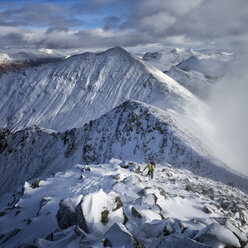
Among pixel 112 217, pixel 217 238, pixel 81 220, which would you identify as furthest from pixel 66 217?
pixel 217 238

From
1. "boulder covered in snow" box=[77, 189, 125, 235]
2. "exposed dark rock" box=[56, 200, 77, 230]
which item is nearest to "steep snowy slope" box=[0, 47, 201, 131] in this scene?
"boulder covered in snow" box=[77, 189, 125, 235]

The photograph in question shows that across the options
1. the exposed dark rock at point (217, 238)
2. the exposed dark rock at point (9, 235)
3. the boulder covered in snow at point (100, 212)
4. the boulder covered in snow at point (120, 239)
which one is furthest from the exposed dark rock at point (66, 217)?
the exposed dark rock at point (217, 238)

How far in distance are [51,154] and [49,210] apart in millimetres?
41231

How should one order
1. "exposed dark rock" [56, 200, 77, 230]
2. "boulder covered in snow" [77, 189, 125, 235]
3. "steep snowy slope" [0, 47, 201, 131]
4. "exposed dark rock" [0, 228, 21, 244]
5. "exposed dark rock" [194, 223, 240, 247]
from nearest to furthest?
"exposed dark rock" [194, 223, 240, 247] → "boulder covered in snow" [77, 189, 125, 235] → "exposed dark rock" [56, 200, 77, 230] → "exposed dark rock" [0, 228, 21, 244] → "steep snowy slope" [0, 47, 201, 131]

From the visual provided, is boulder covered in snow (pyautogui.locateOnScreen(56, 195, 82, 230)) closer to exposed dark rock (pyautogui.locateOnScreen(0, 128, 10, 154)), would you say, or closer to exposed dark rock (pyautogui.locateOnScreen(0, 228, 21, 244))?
exposed dark rock (pyautogui.locateOnScreen(0, 228, 21, 244))

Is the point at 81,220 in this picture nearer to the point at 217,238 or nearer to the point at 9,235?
the point at 9,235

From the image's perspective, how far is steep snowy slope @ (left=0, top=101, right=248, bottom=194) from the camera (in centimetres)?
3041

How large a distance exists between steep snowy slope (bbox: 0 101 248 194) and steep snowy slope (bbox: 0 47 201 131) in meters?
35.3

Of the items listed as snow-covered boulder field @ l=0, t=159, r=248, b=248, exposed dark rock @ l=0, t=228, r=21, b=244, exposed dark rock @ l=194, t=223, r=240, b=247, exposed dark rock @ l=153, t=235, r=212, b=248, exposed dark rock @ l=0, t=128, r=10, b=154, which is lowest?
exposed dark rock @ l=0, t=128, r=10, b=154

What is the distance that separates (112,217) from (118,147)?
29.1 metres

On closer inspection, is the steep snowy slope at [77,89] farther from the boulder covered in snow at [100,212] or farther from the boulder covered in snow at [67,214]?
the boulder covered in snow at [67,214]

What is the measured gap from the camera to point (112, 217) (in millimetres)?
8570

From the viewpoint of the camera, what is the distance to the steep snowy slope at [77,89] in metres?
96.7

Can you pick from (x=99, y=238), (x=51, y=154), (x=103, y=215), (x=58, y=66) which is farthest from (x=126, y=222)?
(x=58, y=66)
